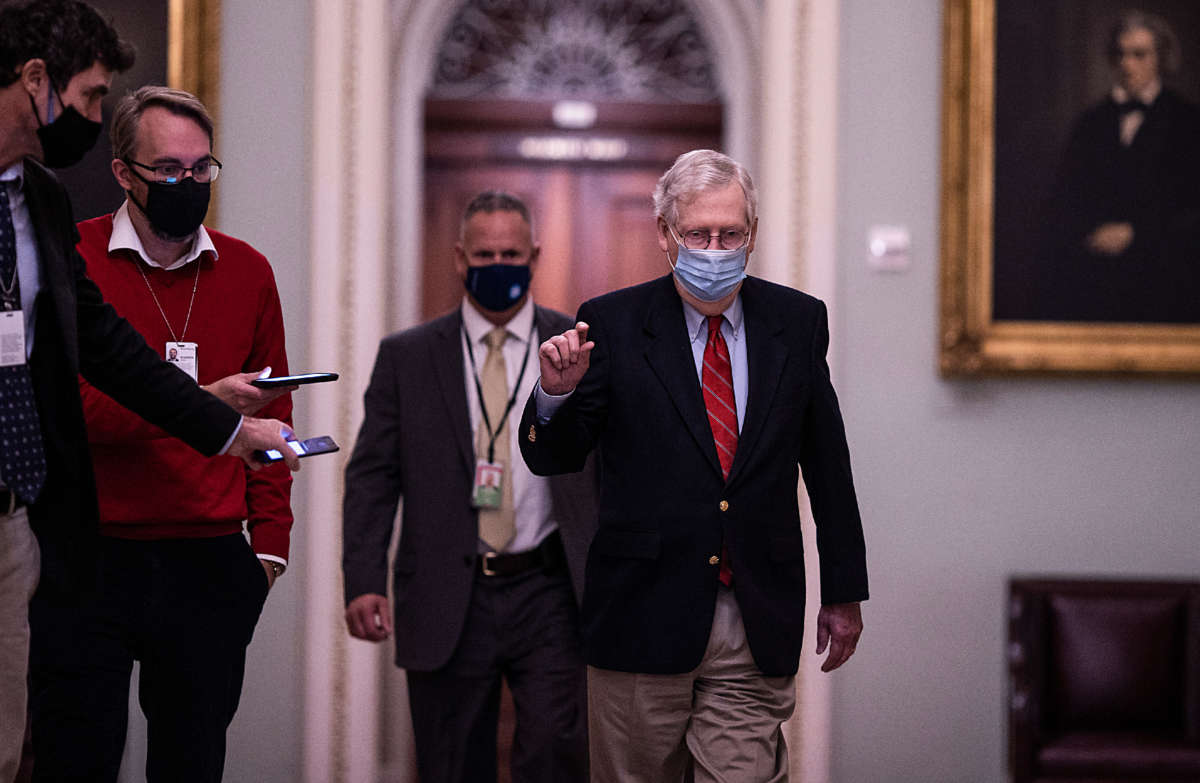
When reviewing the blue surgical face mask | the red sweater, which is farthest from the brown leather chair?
the red sweater

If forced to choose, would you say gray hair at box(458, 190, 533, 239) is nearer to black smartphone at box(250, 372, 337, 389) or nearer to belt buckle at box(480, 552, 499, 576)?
belt buckle at box(480, 552, 499, 576)

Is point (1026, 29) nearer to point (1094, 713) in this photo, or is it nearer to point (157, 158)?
point (1094, 713)

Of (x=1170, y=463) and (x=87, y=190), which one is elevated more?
(x=87, y=190)

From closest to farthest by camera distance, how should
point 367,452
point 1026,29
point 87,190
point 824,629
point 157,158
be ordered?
point 157,158, point 824,629, point 367,452, point 87,190, point 1026,29

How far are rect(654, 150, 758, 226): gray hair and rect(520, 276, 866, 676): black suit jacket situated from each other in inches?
8.5

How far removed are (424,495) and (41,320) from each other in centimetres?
158

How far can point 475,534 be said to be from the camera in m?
3.61

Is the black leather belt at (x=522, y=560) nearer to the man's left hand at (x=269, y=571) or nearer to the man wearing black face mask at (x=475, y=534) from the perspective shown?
the man wearing black face mask at (x=475, y=534)

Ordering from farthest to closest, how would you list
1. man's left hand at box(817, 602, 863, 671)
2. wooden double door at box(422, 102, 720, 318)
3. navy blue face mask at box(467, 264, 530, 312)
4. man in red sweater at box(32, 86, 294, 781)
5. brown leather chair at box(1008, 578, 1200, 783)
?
1. wooden double door at box(422, 102, 720, 318)
2. brown leather chair at box(1008, 578, 1200, 783)
3. navy blue face mask at box(467, 264, 530, 312)
4. man's left hand at box(817, 602, 863, 671)
5. man in red sweater at box(32, 86, 294, 781)

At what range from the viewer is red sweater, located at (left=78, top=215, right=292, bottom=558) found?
2.67 m

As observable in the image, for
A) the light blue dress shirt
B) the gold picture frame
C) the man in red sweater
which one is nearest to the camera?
the light blue dress shirt

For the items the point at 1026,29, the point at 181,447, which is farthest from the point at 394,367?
the point at 1026,29

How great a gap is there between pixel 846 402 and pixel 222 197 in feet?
8.57

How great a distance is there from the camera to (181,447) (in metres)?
2.75
